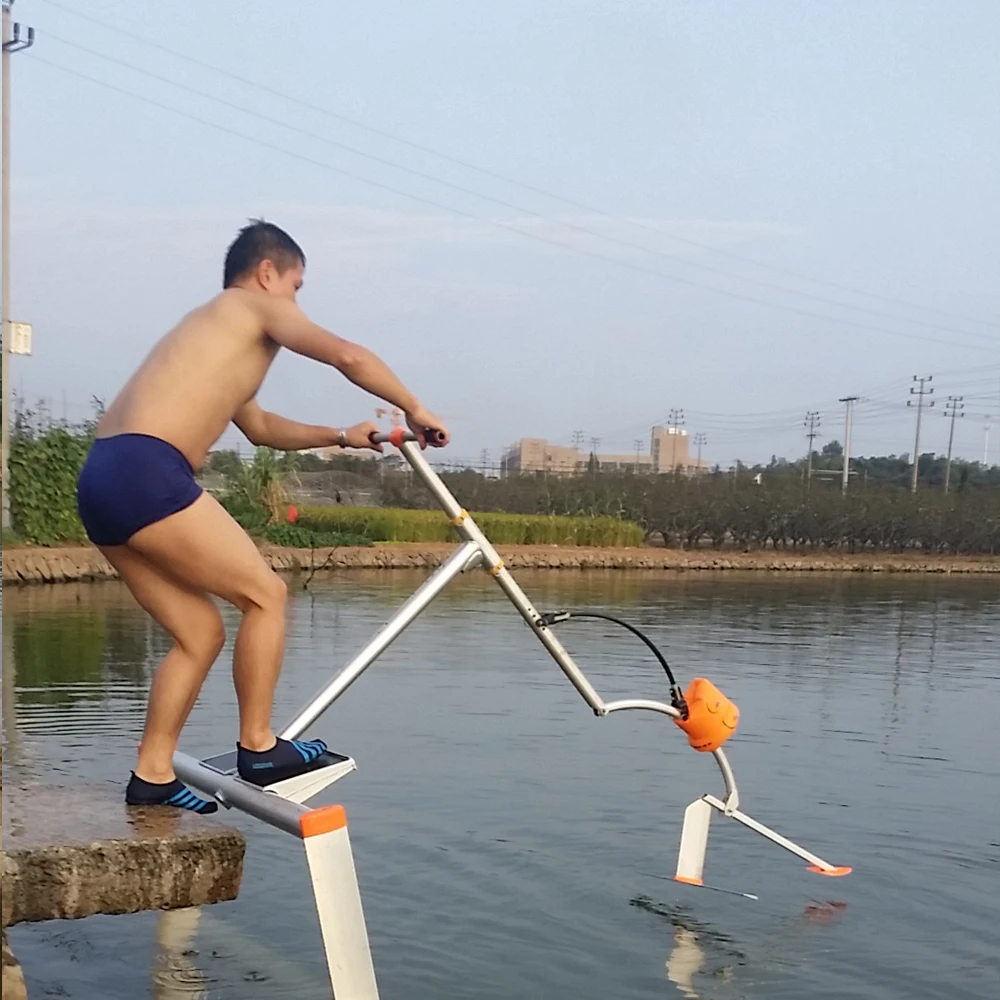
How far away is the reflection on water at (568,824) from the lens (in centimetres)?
380

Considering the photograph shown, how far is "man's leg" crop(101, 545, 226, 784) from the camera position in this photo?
320cm

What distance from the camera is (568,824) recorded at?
17.5 feet

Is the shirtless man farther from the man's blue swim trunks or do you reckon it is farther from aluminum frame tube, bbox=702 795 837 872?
aluminum frame tube, bbox=702 795 837 872

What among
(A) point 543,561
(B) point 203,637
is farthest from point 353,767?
(A) point 543,561

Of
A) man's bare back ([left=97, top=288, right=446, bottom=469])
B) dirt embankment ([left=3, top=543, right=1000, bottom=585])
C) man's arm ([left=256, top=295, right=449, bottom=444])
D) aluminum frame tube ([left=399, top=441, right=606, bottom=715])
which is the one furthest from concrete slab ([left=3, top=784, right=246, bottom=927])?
dirt embankment ([left=3, top=543, right=1000, bottom=585])

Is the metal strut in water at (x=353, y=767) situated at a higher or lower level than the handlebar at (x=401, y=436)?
lower

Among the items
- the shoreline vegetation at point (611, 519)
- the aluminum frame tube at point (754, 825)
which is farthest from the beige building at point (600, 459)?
the aluminum frame tube at point (754, 825)

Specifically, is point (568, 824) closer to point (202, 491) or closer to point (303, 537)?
point (202, 491)

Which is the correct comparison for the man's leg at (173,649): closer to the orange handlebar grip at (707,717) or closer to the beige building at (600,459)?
the orange handlebar grip at (707,717)

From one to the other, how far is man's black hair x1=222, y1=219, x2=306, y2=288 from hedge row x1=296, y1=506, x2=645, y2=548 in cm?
2026

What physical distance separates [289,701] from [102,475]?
497 centimetres

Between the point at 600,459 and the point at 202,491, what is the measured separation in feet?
144

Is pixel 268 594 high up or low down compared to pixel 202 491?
down

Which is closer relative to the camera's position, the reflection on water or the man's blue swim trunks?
the man's blue swim trunks
